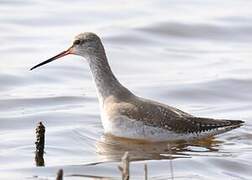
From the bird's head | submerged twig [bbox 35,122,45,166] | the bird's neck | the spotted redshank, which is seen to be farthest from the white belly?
submerged twig [bbox 35,122,45,166]

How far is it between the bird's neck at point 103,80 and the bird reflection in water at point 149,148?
60cm

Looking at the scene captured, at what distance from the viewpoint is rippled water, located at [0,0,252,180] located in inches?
458

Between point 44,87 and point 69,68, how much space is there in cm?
111

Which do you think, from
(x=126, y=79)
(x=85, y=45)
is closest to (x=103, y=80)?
(x=85, y=45)

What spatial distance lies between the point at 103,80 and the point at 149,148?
1.25 m

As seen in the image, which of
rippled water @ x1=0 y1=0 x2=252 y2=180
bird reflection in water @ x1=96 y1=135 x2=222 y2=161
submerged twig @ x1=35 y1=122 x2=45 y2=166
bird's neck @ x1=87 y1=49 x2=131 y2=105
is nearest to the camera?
submerged twig @ x1=35 y1=122 x2=45 y2=166

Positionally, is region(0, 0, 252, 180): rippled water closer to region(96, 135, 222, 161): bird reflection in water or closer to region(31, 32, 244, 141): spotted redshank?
region(96, 135, 222, 161): bird reflection in water

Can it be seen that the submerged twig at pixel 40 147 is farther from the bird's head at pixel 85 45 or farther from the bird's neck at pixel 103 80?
the bird's head at pixel 85 45

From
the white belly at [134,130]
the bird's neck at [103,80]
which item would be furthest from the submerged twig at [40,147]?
the bird's neck at [103,80]

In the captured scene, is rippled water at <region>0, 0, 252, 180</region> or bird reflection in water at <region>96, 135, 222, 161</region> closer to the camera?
rippled water at <region>0, 0, 252, 180</region>

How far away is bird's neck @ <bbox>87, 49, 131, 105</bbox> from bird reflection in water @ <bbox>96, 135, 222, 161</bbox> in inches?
23.5

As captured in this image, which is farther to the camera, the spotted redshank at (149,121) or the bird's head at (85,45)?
the bird's head at (85,45)

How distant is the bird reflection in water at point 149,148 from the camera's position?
40.0ft

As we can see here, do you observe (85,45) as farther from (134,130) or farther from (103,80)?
(134,130)
